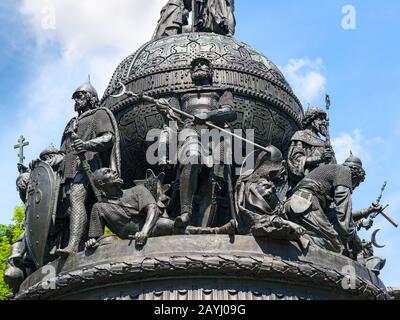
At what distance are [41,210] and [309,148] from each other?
190 inches

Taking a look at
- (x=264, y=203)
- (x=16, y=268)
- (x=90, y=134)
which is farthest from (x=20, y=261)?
(x=264, y=203)

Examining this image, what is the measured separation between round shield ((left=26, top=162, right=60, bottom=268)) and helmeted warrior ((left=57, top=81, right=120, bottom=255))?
1.08 feet

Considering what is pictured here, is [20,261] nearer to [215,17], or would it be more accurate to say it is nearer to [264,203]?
[264,203]

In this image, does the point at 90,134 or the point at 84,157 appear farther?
the point at 90,134

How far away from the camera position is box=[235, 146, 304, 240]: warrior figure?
45.1ft

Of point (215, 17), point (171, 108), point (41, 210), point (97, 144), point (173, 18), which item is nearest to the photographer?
point (41, 210)

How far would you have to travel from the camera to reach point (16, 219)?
3042 cm

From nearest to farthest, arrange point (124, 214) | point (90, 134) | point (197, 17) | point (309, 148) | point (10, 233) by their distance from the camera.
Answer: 1. point (124, 214)
2. point (90, 134)
3. point (309, 148)
4. point (197, 17)
5. point (10, 233)

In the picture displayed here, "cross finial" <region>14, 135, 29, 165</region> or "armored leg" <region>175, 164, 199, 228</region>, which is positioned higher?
"cross finial" <region>14, 135, 29, 165</region>

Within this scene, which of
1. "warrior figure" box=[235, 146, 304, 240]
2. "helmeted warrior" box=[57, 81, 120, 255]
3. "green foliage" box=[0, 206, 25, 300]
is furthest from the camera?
"green foliage" box=[0, 206, 25, 300]

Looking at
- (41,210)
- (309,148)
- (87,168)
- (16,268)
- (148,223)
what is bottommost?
(148,223)

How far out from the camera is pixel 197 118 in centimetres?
1534

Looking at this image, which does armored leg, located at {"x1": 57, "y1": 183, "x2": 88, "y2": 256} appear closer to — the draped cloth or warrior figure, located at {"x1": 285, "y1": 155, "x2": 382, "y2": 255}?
warrior figure, located at {"x1": 285, "y1": 155, "x2": 382, "y2": 255}

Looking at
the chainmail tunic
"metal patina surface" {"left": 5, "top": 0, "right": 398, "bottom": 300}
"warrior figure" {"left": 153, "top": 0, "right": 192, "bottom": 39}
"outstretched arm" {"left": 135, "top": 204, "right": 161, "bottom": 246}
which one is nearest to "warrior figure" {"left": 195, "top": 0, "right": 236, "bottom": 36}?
"metal patina surface" {"left": 5, "top": 0, "right": 398, "bottom": 300}
